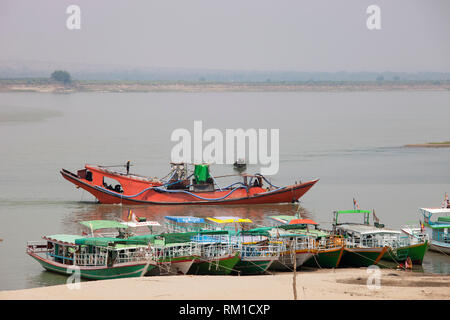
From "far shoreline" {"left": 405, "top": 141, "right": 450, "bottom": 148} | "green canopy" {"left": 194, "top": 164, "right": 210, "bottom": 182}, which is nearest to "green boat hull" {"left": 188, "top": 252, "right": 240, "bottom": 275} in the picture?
"green canopy" {"left": 194, "top": 164, "right": 210, "bottom": 182}

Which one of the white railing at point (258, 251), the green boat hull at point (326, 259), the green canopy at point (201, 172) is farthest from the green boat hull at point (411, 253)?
the green canopy at point (201, 172)

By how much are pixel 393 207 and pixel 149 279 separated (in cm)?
2180

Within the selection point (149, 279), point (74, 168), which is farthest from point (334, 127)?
point (149, 279)

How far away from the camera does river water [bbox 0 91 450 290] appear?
41.1 metres

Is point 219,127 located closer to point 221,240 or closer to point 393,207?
point 393,207

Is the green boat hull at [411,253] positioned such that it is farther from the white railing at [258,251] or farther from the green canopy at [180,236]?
the green canopy at [180,236]

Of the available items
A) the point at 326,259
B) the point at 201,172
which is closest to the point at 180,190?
the point at 201,172

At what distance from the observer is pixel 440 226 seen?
111 feet

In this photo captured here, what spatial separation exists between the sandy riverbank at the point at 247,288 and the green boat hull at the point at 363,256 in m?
2.44

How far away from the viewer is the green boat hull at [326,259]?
1202 inches

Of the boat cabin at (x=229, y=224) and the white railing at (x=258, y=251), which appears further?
the boat cabin at (x=229, y=224)

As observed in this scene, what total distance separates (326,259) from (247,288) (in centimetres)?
546

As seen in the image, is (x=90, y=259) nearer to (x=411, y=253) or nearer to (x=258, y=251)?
(x=258, y=251)
